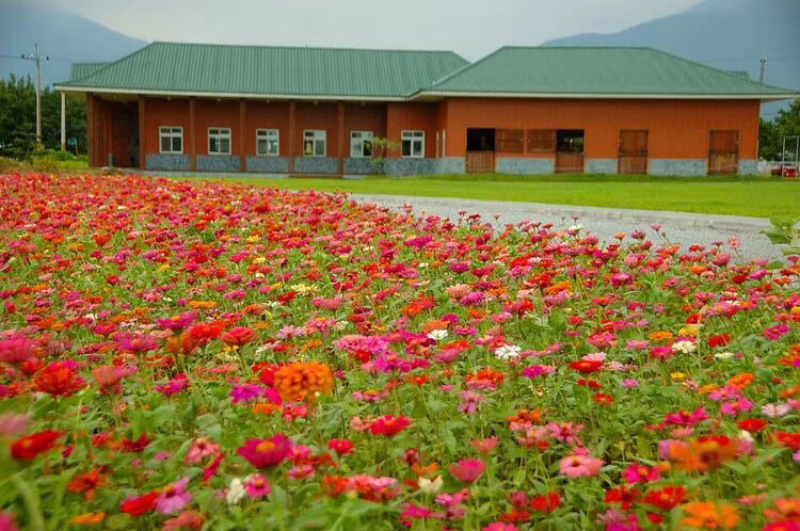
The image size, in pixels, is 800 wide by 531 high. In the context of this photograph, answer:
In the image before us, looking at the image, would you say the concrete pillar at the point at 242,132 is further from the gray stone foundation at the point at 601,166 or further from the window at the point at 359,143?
the gray stone foundation at the point at 601,166

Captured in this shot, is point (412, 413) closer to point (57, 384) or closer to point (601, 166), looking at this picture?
point (57, 384)

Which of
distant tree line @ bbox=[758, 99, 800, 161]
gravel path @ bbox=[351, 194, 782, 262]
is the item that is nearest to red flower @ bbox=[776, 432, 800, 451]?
gravel path @ bbox=[351, 194, 782, 262]

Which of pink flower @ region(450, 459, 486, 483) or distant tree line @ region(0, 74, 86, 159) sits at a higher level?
distant tree line @ region(0, 74, 86, 159)

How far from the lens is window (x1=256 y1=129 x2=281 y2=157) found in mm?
35625

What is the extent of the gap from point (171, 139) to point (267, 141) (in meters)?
4.24

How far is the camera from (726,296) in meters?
3.73

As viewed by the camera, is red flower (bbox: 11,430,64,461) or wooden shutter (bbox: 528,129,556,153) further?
wooden shutter (bbox: 528,129,556,153)

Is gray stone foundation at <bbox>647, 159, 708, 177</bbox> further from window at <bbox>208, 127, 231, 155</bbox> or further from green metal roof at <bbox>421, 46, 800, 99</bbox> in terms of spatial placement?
window at <bbox>208, 127, 231, 155</bbox>

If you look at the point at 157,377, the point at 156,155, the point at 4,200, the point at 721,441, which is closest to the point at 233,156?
the point at 156,155

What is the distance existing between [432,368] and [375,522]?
1.08 meters

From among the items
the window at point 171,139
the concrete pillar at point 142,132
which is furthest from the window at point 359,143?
the concrete pillar at point 142,132

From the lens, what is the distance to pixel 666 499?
1.66 meters

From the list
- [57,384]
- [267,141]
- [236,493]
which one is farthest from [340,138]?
[236,493]

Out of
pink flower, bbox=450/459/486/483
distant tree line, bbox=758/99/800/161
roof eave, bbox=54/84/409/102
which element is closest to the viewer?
pink flower, bbox=450/459/486/483
